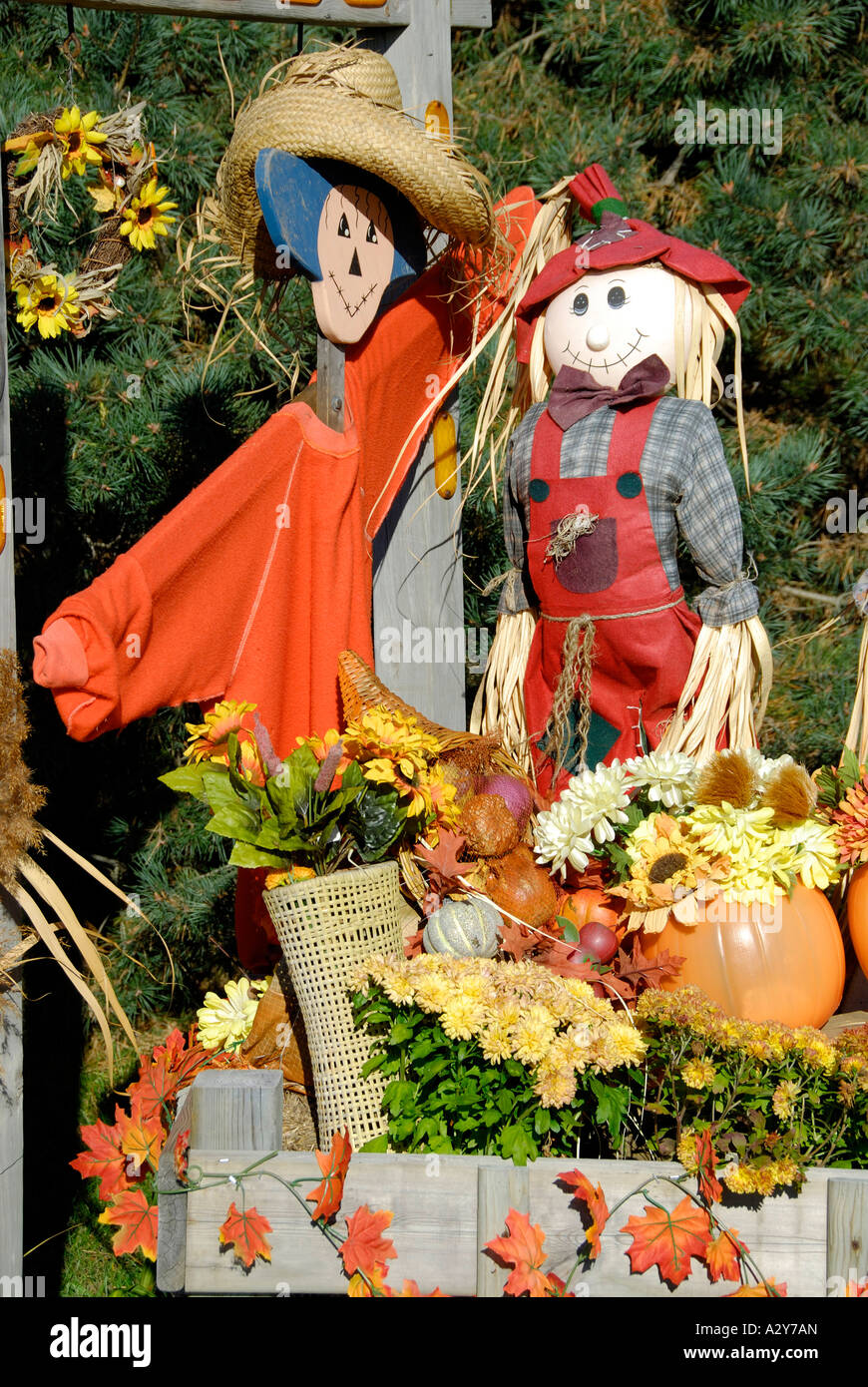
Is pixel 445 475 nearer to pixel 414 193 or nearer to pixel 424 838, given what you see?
pixel 414 193

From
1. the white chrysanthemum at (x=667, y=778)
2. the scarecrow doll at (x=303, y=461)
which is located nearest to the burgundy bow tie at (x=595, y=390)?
the scarecrow doll at (x=303, y=461)

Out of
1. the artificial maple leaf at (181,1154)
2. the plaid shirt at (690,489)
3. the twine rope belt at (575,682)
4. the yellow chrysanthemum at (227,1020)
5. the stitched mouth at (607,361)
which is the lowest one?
the artificial maple leaf at (181,1154)

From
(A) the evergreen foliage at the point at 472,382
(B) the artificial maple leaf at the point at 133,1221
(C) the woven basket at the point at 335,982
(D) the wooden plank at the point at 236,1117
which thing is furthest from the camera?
(A) the evergreen foliage at the point at 472,382

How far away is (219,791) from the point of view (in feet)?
7.16

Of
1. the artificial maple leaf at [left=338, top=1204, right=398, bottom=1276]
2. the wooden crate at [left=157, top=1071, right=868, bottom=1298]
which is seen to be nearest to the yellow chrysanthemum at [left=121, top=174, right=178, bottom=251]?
the wooden crate at [left=157, top=1071, right=868, bottom=1298]

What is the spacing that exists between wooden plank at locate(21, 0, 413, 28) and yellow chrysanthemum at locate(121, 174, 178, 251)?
29cm

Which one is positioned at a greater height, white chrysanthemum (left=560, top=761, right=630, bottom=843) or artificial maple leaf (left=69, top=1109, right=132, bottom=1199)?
white chrysanthemum (left=560, top=761, right=630, bottom=843)

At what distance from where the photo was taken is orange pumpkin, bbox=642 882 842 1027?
2270 mm

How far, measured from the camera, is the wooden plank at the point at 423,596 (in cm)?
292

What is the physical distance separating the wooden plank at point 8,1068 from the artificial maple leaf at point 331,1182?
589 mm

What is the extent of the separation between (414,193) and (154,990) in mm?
2124

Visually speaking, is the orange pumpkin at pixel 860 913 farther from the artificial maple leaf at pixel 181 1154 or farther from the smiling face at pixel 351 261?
the smiling face at pixel 351 261

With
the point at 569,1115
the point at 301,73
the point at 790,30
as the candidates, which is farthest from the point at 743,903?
the point at 790,30

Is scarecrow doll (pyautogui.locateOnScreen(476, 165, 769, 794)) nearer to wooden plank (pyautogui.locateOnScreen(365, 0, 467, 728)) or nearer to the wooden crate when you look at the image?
wooden plank (pyautogui.locateOnScreen(365, 0, 467, 728))
